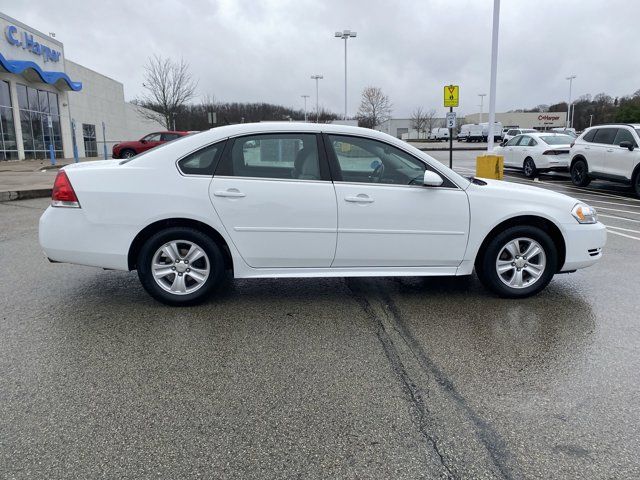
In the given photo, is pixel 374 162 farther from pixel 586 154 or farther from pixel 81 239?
pixel 586 154

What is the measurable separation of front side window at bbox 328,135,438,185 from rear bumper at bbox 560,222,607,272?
1.57 m

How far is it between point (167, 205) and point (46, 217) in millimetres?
1119

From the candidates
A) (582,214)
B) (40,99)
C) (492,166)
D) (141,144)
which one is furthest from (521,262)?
(40,99)

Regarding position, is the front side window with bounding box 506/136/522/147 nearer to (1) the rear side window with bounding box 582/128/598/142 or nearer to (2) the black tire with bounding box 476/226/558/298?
(1) the rear side window with bounding box 582/128/598/142

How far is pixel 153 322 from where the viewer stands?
425cm

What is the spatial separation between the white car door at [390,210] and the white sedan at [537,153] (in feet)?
43.7

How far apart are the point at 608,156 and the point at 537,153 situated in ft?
11.2

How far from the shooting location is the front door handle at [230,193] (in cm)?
438

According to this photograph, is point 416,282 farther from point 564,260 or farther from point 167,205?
point 167,205

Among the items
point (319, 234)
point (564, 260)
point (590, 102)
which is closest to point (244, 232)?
point (319, 234)

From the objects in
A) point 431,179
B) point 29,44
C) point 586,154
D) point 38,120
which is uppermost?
point 29,44

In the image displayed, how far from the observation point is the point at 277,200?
4.39 m

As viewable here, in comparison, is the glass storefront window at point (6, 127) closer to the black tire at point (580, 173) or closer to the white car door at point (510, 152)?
the white car door at point (510, 152)

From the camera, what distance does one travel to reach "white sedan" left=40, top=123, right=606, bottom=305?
438cm
